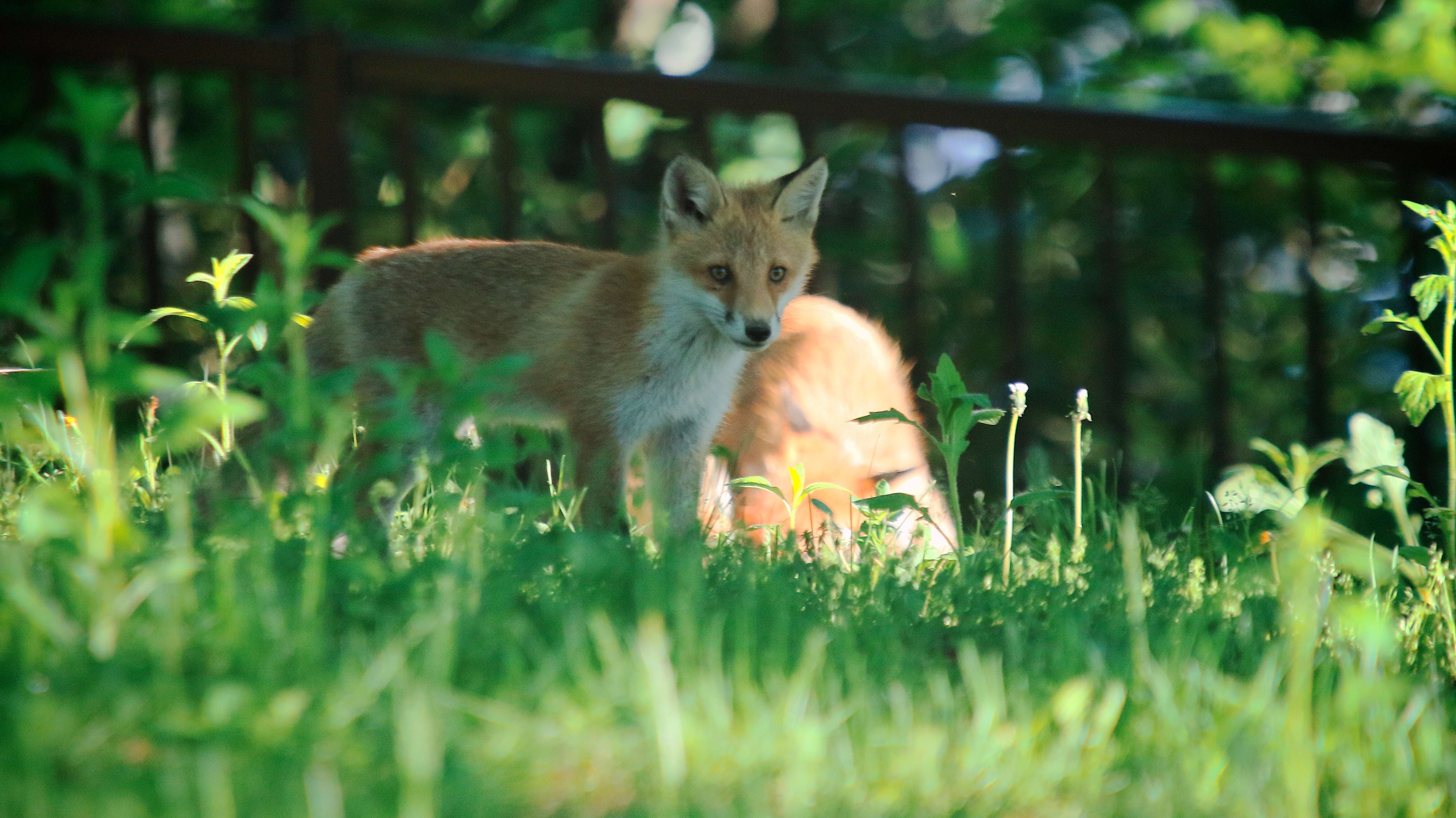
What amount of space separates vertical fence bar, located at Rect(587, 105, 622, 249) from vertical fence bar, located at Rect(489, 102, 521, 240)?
353 mm

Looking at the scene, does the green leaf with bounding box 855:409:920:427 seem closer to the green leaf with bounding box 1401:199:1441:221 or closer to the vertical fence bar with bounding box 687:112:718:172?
the green leaf with bounding box 1401:199:1441:221

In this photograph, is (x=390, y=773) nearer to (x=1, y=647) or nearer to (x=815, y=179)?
(x=1, y=647)

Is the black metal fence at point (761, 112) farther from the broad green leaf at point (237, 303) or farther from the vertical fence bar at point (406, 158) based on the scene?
the broad green leaf at point (237, 303)

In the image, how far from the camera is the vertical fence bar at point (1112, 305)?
230 inches

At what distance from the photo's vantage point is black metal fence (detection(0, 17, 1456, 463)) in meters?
4.41

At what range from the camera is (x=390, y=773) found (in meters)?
1.58

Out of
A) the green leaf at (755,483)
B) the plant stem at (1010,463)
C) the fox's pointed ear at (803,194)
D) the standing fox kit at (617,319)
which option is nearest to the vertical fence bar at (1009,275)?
the fox's pointed ear at (803,194)

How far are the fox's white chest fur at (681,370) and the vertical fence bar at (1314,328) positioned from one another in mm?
3660

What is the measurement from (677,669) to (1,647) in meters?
1.05

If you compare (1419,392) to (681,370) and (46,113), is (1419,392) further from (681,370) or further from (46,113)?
(46,113)

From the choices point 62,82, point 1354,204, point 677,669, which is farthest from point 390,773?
point 1354,204

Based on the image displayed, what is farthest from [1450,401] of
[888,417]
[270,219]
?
[270,219]

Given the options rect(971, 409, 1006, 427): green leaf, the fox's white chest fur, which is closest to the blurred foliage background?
the fox's white chest fur

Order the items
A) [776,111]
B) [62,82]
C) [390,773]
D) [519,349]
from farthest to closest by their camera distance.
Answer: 1. [776,111]
2. [519,349]
3. [62,82]
4. [390,773]
